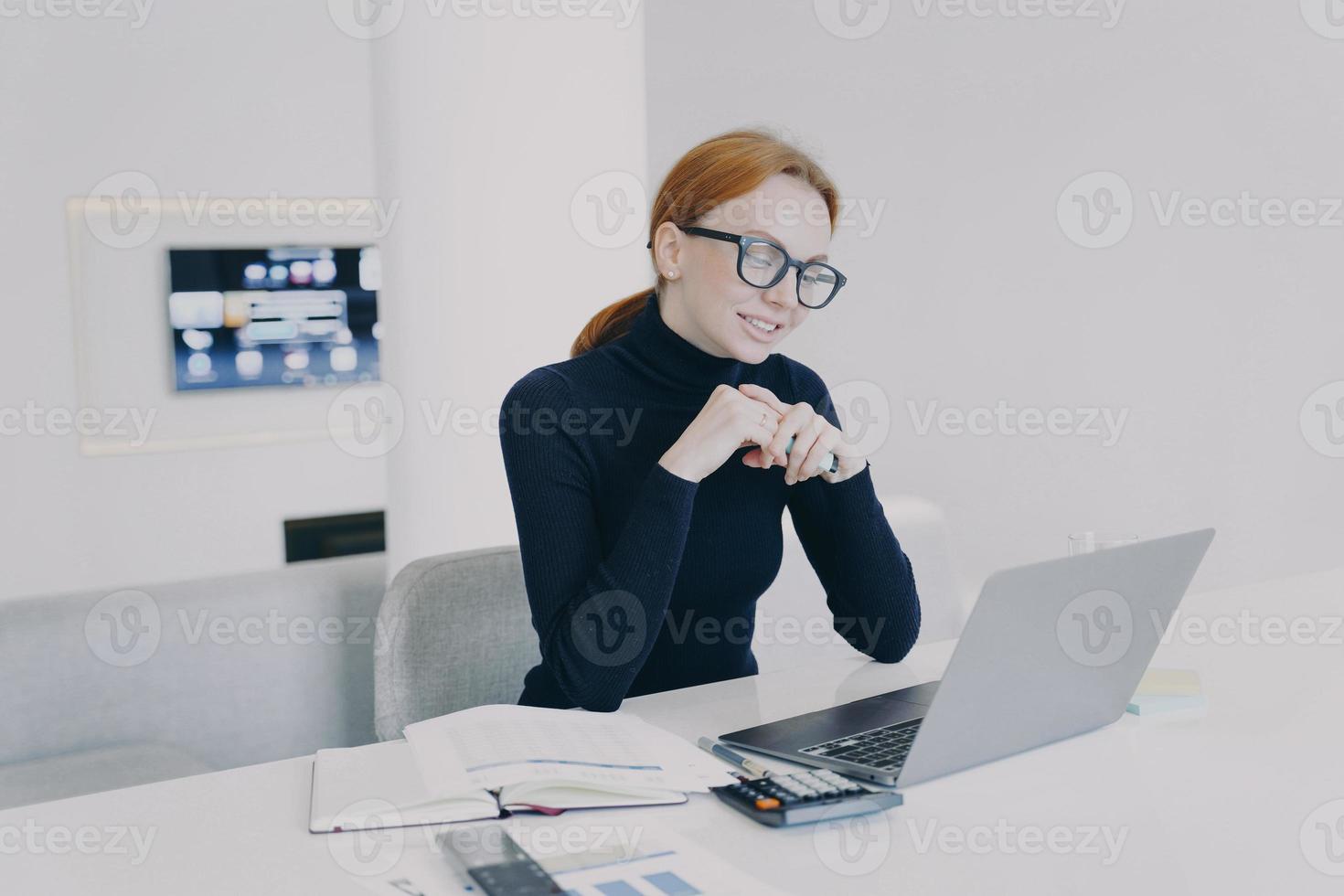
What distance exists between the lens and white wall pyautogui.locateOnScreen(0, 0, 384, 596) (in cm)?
439

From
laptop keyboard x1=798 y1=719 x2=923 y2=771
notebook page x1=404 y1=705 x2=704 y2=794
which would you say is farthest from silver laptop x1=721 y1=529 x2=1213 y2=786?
notebook page x1=404 y1=705 x2=704 y2=794

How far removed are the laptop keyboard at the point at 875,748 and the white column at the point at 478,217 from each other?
1506 mm

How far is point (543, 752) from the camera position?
46.4 inches

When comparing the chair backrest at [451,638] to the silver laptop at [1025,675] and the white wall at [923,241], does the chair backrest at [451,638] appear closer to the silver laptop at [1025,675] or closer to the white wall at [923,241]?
the silver laptop at [1025,675]

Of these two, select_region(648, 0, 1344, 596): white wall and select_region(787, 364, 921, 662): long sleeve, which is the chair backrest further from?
select_region(648, 0, 1344, 596): white wall

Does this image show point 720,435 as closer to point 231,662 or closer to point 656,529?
point 656,529

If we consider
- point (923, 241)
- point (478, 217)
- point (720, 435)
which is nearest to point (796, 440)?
point (720, 435)

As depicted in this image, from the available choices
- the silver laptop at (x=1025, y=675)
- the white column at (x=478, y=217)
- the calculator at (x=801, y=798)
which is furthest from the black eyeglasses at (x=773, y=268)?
the white column at (x=478, y=217)

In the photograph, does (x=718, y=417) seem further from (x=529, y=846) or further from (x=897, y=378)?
(x=897, y=378)

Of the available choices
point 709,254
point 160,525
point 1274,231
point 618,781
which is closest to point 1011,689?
point 618,781

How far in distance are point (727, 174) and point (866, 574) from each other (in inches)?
24.2

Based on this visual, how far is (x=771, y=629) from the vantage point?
3490 mm

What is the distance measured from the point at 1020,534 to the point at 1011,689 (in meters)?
2.49

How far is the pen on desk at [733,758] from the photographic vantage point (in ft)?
3.96
